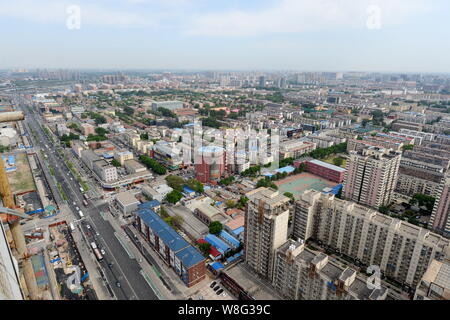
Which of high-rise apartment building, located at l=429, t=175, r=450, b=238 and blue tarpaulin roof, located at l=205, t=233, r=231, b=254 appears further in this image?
high-rise apartment building, located at l=429, t=175, r=450, b=238

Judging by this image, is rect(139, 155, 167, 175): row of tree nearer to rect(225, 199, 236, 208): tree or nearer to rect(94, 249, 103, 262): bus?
rect(225, 199, 236, 208): tree

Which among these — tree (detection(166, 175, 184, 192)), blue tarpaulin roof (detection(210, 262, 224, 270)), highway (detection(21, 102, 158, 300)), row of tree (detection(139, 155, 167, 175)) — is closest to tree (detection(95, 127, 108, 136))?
highway (detection(21, 102, 158, 300))

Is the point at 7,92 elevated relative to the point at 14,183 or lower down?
elevated

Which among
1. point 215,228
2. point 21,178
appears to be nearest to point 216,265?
point 215,228

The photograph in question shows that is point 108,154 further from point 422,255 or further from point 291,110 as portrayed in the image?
point 291,110

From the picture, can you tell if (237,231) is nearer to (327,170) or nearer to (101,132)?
(327,170)

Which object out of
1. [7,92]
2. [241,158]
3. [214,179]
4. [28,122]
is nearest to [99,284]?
[214,179]

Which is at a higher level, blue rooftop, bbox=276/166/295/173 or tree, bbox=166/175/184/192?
tree, bbox=166/175/184/192
